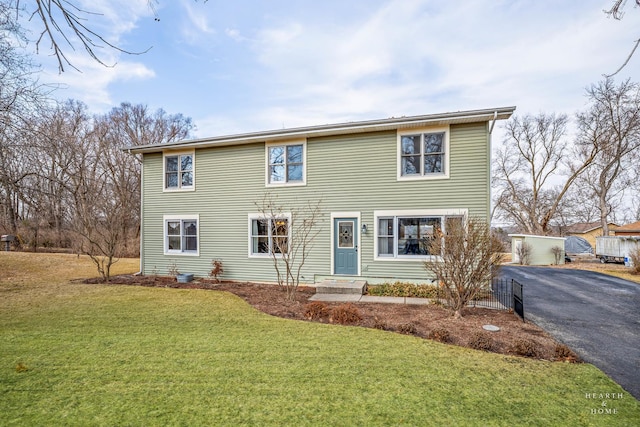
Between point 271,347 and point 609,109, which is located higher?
point 609,109

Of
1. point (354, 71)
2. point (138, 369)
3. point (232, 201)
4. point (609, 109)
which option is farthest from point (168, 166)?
point (609, 109)

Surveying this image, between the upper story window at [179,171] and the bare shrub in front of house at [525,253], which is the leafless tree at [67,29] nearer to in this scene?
the upper story window at [179,171]

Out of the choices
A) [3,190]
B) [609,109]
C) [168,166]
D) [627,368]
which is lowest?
[627,368]

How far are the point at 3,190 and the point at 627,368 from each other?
10410 millimetres

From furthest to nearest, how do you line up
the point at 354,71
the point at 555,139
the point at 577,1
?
the point at 555,139
the point at 354,71
the point at 577,1

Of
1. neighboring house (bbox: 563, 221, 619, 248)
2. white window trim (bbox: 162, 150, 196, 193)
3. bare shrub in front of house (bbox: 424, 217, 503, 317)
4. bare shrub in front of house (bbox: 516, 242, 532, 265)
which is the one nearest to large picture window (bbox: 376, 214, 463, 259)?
bare shrub in front of house (bbox: 424, 217, 503, 317)

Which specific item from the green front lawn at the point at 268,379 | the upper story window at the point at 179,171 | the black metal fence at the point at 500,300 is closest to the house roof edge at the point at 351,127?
the upper story window at the point at 179,171

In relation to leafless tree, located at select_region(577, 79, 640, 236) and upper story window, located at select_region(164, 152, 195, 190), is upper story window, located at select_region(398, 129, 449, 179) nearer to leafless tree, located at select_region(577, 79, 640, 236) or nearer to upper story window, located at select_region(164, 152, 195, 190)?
upper story window, located at select_region(164, 152, 195, 190)

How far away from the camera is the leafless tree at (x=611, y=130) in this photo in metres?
21.4

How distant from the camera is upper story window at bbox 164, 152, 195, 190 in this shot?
40.5ft

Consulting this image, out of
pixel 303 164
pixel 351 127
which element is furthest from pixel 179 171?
pixel 351 127

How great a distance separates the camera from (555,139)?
90.9 ft

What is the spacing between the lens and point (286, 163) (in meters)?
11.1

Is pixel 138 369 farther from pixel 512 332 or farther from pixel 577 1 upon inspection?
pixel 577 1
